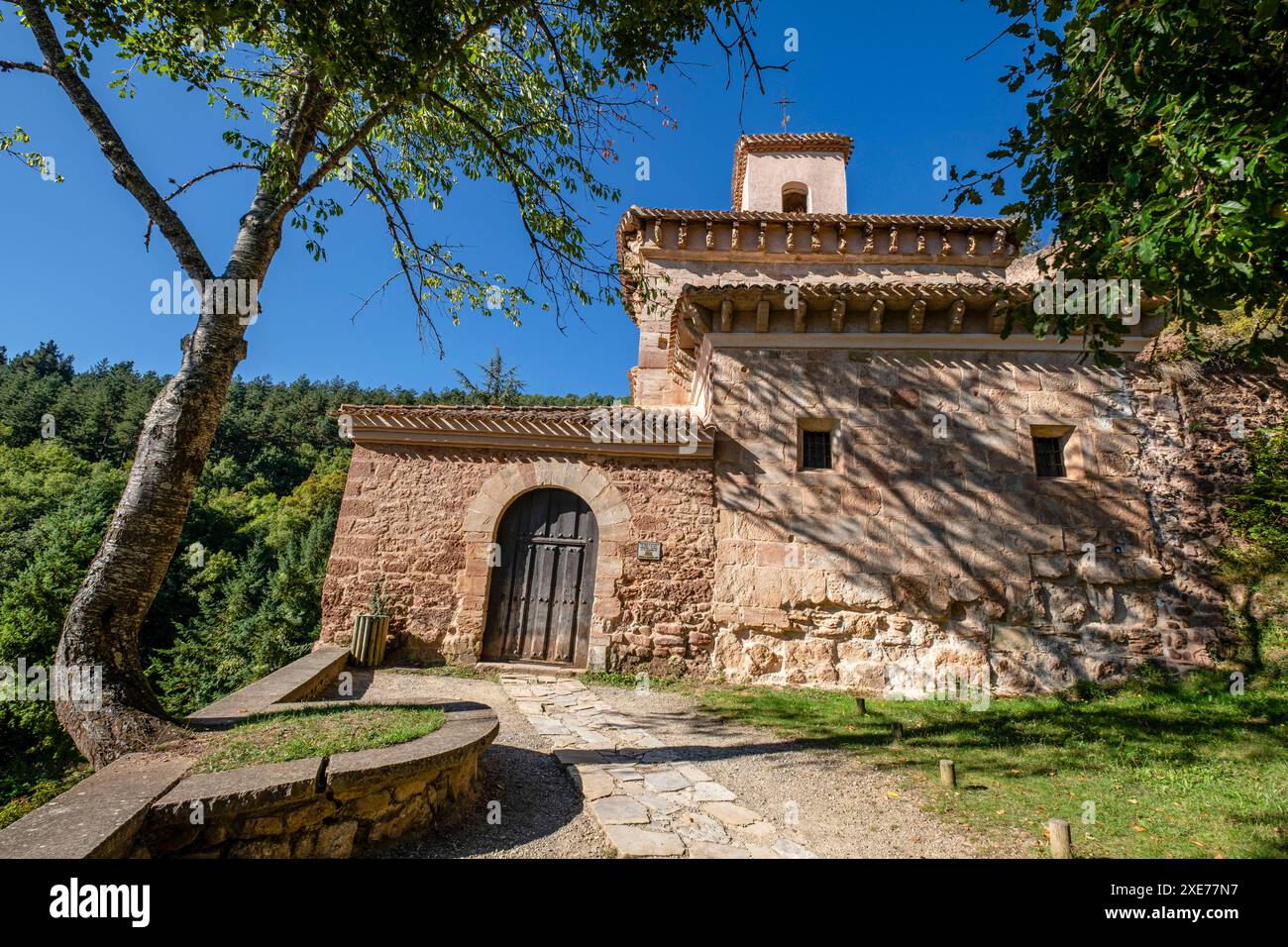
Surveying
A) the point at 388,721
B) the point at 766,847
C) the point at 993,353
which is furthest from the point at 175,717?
the point at 993,353

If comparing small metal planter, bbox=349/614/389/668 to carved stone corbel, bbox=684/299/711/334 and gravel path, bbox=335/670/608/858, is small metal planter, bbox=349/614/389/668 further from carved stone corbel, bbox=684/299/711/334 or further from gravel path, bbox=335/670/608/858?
carved stone corbel, bbox=684/299/711/334

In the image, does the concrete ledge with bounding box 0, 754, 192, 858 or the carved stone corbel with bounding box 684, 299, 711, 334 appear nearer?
the concrete ledge with bounding box 0, 754, 192, 858

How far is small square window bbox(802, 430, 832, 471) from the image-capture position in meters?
7.77

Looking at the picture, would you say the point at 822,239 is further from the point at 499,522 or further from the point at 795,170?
the point at 499,522

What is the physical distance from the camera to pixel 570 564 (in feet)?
25.5

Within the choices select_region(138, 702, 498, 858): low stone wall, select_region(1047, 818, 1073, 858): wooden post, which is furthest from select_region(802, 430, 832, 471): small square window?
select_region(138, 702, 498, 858): low stone wall

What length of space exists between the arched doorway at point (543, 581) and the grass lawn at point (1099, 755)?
2.11m

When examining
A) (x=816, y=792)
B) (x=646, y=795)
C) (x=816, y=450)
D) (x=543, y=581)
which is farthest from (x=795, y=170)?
(x=646, y=795)

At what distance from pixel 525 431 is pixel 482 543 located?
1.68 metres

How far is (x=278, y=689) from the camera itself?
4469 millimetres

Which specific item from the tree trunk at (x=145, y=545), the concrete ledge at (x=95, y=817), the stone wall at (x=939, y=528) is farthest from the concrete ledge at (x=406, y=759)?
the stone wall at (x=939, y=528)

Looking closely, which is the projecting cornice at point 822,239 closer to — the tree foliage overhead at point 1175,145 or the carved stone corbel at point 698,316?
the carved stone corbel at point 698,316

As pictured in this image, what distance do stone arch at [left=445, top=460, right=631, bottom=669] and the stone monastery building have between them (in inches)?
1.2
